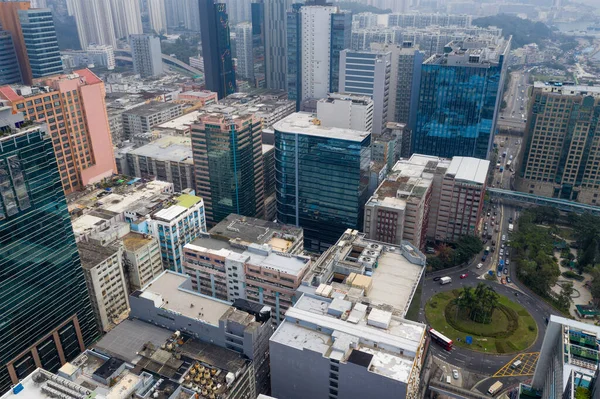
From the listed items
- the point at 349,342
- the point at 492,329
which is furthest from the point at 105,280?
the point at 492,329

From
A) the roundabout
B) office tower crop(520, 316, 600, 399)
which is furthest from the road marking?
office tower crop(520, 316, 600, 399)

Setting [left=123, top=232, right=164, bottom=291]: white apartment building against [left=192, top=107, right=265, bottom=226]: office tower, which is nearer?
[left=123, top=232, right=164, bottom=291]: white apartment building

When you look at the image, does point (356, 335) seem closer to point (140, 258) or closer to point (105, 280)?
point (105, 280)

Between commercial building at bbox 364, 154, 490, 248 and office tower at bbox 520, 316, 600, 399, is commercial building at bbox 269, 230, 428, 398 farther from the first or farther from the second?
commercial building at bbox 364, 154, 490, 248

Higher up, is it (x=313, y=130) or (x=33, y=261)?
(x=313, y=130)

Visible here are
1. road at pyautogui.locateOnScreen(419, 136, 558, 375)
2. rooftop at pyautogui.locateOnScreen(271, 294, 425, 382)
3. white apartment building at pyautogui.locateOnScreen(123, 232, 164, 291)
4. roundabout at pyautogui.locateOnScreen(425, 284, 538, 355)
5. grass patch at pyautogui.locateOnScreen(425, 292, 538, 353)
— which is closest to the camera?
rooftop at pyautogui.locateOnScreen(271, 294, 425, 382)

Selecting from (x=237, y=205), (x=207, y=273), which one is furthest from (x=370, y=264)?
(x=237, y=205)

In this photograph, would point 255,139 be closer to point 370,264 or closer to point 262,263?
point 262,263
